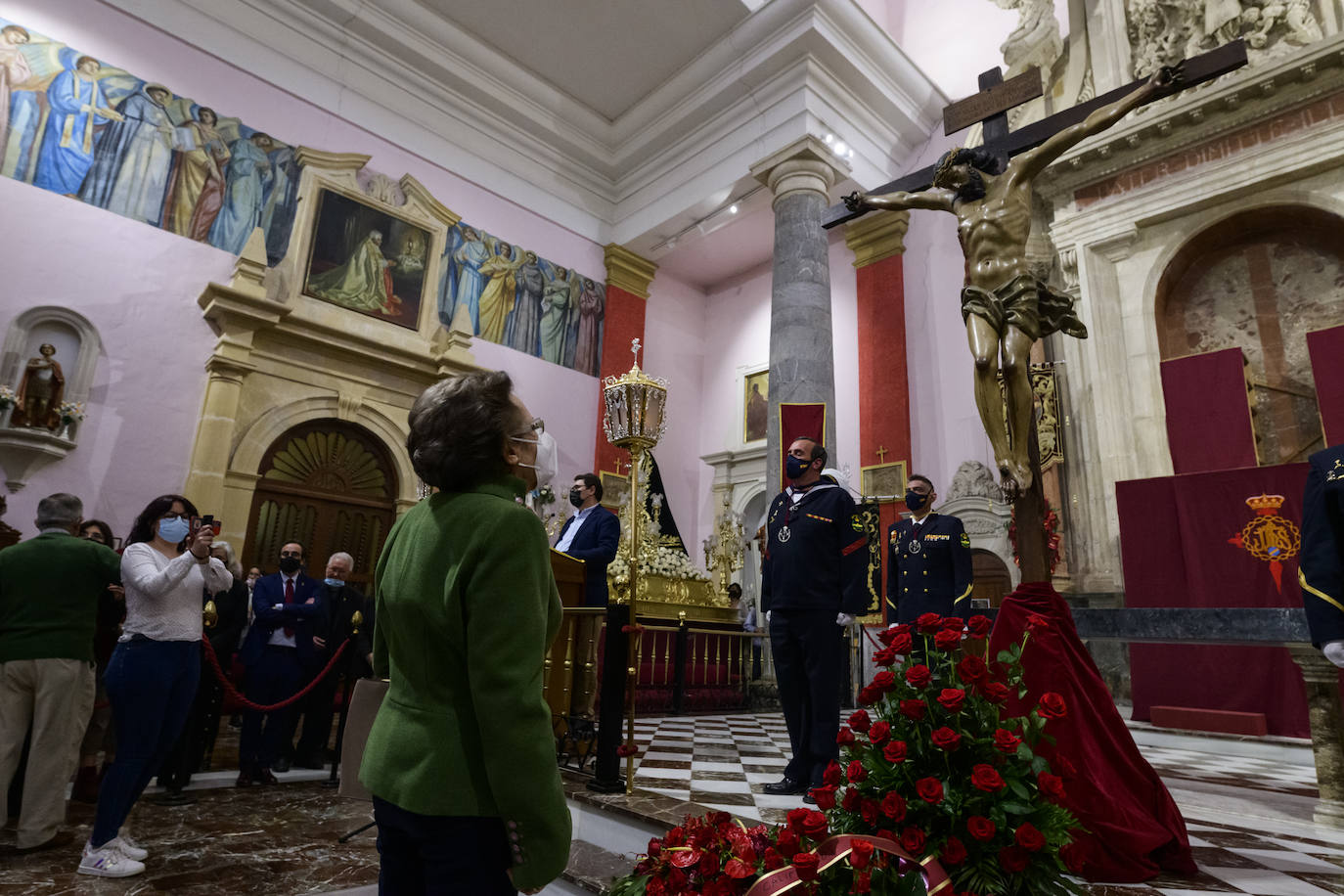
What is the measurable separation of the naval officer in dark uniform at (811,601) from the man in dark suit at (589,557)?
106cm

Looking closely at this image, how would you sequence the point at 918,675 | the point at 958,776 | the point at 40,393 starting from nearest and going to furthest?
the point at 958,776 → the point at 918,675 → the point at 40,393

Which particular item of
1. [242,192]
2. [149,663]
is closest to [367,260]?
[242,192]

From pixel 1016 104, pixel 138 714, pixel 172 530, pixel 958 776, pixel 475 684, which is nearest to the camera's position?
Result: pixel 475 684

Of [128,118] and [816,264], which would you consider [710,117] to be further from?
[128,118]

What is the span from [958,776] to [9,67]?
11431mm

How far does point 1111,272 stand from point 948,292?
3.16 m

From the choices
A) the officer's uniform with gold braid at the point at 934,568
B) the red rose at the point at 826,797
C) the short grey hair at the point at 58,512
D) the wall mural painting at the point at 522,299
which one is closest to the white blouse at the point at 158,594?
the short grey hair at the point at 58,512

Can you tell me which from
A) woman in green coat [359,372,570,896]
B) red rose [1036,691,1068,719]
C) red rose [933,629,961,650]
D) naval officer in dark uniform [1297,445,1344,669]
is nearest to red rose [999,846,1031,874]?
red rose [1036,691,1068,719]

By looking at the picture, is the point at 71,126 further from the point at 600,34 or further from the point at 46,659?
the point at 46,659

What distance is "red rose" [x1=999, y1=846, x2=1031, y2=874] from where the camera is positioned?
1662mm

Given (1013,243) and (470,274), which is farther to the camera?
(470,274)

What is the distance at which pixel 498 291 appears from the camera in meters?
12.3

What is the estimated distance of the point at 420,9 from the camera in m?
11.2

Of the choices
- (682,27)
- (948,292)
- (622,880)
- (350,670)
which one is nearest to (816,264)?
(948,292)
